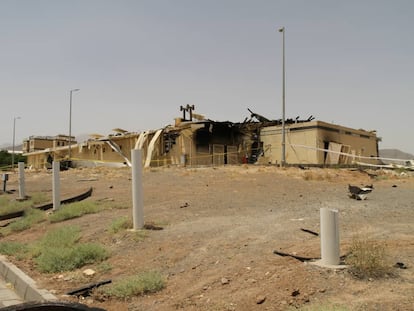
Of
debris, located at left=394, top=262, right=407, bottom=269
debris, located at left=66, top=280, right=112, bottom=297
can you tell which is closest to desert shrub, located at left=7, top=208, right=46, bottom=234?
debris, located at left=66, top=280, right=112, bottom=297

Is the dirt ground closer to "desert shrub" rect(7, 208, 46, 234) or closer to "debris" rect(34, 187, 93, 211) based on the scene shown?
"desert shrub" rect(7, 208, 46, 234)

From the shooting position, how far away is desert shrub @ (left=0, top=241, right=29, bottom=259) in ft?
29.5

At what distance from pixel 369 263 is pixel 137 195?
5.47 m

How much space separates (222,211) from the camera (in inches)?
440

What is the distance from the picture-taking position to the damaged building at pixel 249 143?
104ft

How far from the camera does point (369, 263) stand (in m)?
4.88

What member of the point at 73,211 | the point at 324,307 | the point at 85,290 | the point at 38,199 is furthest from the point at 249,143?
A: the point at 324,307

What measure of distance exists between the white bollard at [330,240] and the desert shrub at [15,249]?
649cm

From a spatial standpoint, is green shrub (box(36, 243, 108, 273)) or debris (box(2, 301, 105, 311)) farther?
green shrub (box(36, 243, 108, 273))

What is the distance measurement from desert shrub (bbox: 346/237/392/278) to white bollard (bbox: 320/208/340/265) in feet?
0.65

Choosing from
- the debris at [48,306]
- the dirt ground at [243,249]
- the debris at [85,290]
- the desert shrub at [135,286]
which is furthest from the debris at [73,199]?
the debris at [48,306]

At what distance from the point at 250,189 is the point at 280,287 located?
11682mm

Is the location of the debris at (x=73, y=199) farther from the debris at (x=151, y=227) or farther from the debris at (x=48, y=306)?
the debris at (x=48, y=306)

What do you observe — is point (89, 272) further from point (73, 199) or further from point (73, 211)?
point (73, 199)
